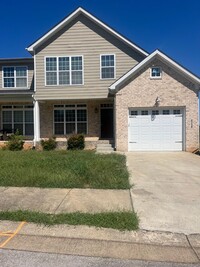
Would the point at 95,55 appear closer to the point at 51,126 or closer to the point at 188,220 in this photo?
the point at 51,126

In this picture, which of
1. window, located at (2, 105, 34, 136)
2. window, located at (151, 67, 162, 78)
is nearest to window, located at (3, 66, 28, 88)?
window, located at (2, 105, 34, 136)

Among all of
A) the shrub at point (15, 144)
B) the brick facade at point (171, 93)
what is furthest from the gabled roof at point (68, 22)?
the shrub at point (15, 144)

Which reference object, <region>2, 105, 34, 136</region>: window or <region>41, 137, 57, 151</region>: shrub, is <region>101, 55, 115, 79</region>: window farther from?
<region>2, 105, 34, 136</region>: window

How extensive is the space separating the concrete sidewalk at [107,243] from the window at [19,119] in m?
15.4

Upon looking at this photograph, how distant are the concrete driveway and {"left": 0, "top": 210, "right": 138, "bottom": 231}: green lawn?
0.27 m

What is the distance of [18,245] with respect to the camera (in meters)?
4.35

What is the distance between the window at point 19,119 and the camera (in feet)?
→ 65.7

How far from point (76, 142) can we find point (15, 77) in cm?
701

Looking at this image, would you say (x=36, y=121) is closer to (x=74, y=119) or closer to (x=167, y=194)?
(x=74, y=119)

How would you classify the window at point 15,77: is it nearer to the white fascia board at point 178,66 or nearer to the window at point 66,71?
the window at point 66,71

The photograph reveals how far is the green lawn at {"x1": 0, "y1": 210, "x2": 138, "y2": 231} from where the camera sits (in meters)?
5.18

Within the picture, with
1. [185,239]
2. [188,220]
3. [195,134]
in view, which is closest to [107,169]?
[188,220]

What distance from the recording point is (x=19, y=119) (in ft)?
65.8

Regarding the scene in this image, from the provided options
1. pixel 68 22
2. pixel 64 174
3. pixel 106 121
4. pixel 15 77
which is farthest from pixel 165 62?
pixel 15 77
